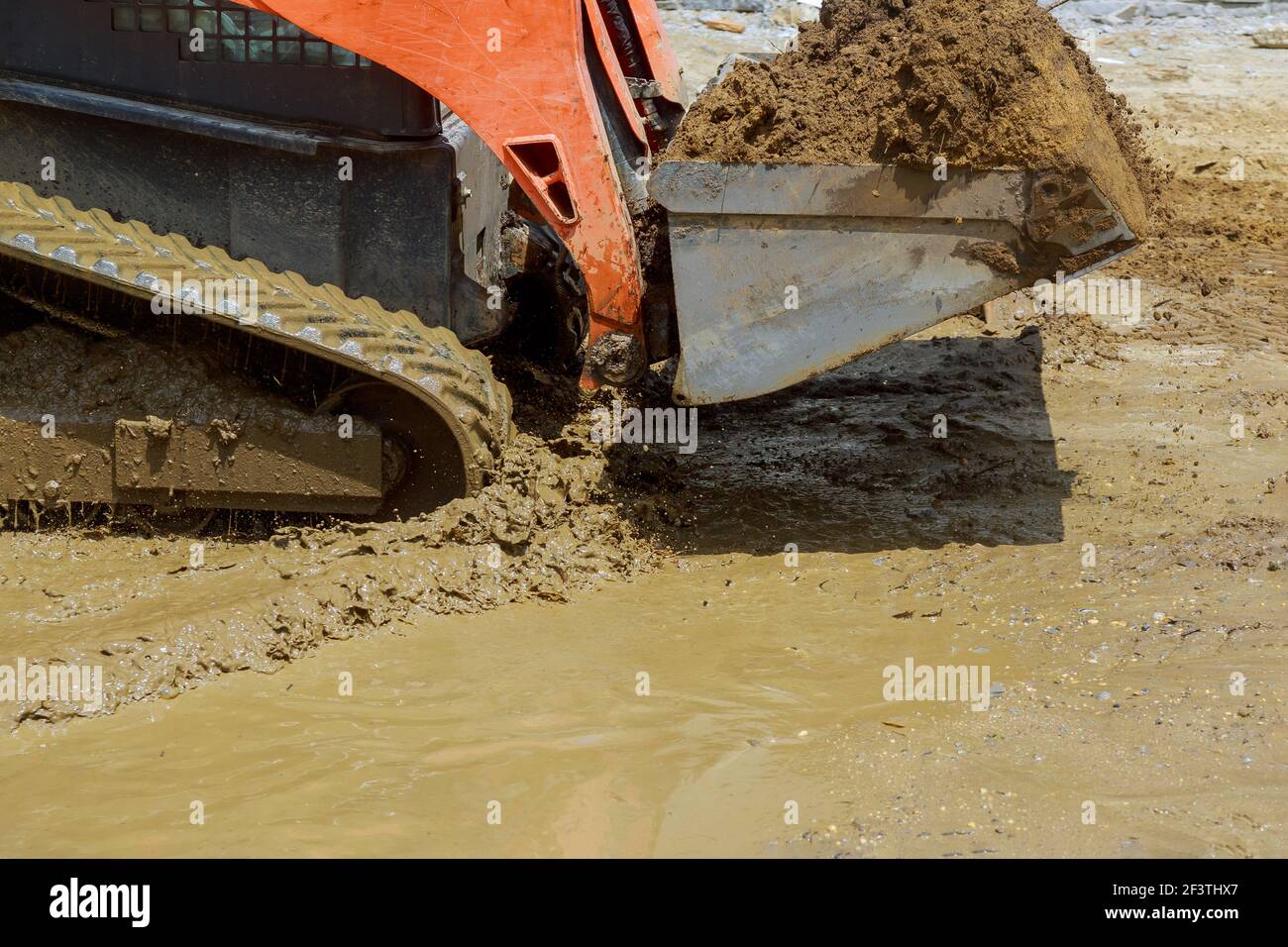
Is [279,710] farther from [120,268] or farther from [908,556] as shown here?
[908,556]

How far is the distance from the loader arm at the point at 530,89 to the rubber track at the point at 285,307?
48 cm

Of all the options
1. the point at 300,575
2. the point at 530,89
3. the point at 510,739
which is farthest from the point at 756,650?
the point at 530,89

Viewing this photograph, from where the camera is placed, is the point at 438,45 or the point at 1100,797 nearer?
the point at 1100,797

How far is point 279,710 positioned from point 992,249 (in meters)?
2.21

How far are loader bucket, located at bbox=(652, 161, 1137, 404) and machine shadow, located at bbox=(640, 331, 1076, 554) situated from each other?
2.06 ft

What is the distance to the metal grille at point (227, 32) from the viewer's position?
13.1 ft

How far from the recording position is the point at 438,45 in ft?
12.4

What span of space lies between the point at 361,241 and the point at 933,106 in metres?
1.70

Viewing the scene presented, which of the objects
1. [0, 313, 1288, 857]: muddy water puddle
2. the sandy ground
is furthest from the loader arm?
[0, 313, 1288, 857]: muddy water puddle

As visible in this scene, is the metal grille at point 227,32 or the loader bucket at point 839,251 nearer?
the loader bucket at point 839,251

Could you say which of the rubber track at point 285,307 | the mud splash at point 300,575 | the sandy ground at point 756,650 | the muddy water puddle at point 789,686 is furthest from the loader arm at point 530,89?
the muddy water puddle at point 789,686

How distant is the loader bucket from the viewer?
3740mm

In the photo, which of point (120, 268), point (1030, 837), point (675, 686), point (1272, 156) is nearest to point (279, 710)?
point (675, 686)

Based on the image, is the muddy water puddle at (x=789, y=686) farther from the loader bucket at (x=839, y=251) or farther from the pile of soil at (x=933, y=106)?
the pile of soil at (x=933, y=106)
